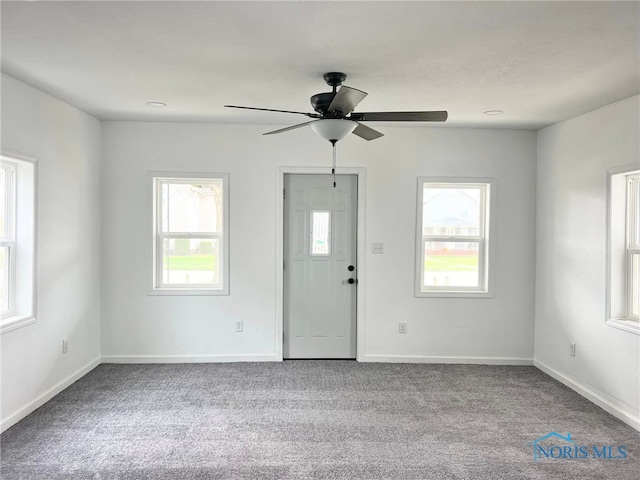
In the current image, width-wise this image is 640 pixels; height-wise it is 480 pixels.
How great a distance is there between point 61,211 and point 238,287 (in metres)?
1.80

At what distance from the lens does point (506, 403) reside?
372cm

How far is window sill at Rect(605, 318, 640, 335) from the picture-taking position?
3.40 m

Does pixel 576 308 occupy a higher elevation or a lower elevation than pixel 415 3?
lower

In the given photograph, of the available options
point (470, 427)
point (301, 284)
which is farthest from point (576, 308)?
point (301, 284)

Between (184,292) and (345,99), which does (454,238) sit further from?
(184,292)

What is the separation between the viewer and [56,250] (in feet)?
12.6

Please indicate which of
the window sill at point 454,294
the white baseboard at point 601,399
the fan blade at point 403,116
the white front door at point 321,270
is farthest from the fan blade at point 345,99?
the white baseboard at point 601,399

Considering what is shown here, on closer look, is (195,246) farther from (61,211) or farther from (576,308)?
(576,308)

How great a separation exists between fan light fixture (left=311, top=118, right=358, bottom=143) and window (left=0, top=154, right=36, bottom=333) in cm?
224

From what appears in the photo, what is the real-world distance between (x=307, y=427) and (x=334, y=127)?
6.94 feet

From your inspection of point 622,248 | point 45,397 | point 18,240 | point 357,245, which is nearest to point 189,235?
point 18,240

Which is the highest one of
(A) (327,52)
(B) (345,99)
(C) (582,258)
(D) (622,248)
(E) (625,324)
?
(A) (327,52)

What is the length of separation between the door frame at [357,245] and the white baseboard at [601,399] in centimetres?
192

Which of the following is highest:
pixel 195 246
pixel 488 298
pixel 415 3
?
pixel 415 3
